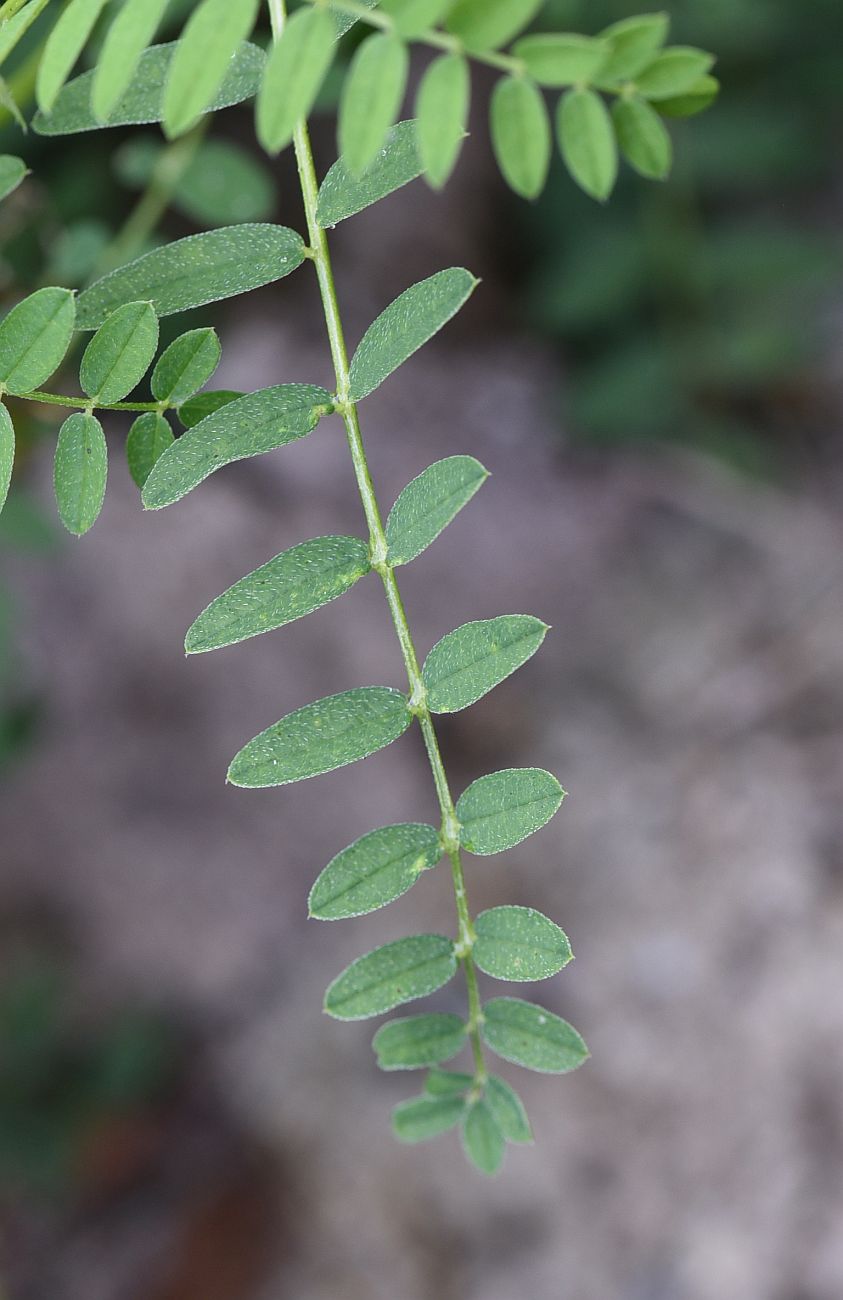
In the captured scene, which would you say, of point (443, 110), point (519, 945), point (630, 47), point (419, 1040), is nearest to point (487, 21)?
point (443, 110)

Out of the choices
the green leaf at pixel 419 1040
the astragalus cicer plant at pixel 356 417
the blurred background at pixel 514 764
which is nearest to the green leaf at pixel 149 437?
the astragalus cicer plant at pixel 356 417

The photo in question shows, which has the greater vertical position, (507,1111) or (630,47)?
(630,47)

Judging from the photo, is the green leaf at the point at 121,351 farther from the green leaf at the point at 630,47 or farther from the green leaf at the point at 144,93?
the green leaf at the point at 630,47

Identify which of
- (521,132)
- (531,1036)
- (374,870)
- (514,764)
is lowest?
(514,764)

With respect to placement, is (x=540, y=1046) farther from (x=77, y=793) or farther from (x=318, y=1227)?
(x=77, y=793)

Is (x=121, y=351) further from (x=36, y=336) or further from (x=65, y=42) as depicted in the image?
(x=65, y=42)

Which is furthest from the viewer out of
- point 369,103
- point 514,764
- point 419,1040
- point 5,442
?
point 514,764

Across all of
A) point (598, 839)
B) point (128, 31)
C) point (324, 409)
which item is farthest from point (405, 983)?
point (598, 839)

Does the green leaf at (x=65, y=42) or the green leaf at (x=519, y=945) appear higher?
the green leaf at (x=65, y=42)
